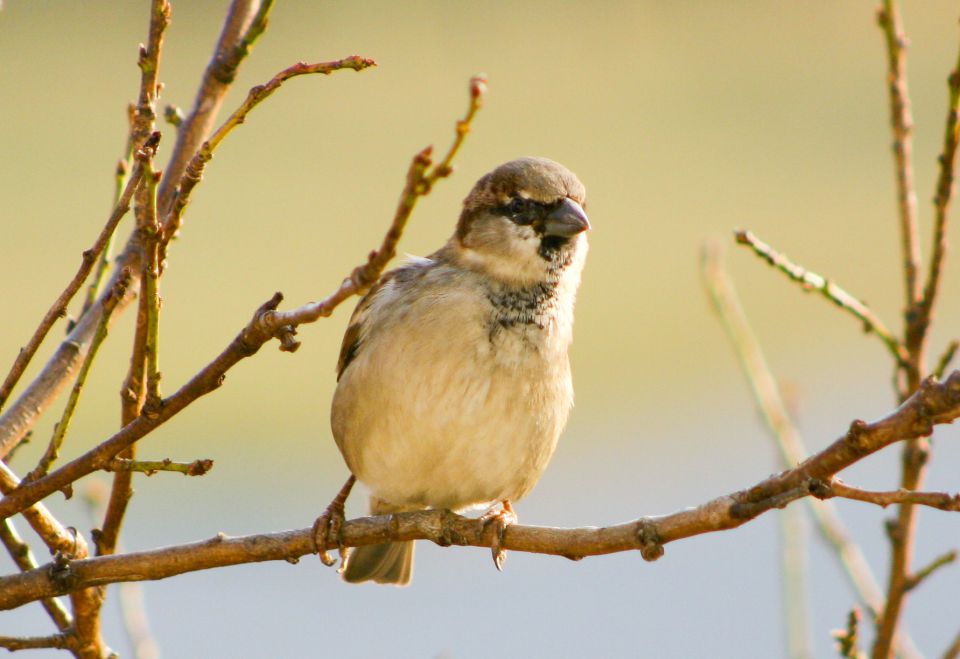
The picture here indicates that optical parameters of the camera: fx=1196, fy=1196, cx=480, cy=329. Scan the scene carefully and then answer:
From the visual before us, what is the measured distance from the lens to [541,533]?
1466 millimetres

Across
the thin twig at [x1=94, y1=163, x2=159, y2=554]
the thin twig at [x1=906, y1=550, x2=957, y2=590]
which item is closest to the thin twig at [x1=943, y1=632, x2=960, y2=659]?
the thin twig at [x1=906, y1=550, x2=957, y2=590]

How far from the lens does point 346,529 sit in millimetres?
1749

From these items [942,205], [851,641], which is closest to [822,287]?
[942,205]

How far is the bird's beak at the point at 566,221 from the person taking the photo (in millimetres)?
2340

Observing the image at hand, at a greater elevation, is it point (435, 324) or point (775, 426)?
point (435, 324)

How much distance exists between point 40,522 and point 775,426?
1.05 metres

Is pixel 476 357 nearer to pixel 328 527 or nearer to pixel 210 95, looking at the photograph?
pixel 328 527

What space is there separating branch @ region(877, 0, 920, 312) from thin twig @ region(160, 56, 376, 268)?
78cm

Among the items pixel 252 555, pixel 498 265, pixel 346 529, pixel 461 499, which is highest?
pixel 498 265

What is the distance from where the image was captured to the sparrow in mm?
2207

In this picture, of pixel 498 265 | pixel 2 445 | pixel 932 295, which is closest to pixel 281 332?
pixel 2 445

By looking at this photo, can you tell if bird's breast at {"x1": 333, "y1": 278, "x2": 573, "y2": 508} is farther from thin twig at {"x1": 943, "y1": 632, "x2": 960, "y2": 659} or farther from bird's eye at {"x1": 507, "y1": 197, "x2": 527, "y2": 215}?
thin twig at {"x1": 943, "y1": 632, "x2": 960, "y2": 659}

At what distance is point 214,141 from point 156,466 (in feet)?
1.16

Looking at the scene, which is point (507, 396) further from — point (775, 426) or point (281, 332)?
point (281, 332)
